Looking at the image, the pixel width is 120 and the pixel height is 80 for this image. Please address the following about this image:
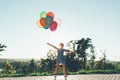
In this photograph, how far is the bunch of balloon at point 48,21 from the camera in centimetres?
1393

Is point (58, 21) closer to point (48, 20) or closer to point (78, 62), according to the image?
point (48, 20)

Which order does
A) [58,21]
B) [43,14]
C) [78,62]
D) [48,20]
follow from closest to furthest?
[48,20]
[43,14]
[58,21]
[78,62]

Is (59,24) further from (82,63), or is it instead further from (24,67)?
(24,67)

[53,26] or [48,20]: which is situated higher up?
[48,20]

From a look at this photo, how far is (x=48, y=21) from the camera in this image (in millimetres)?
13945

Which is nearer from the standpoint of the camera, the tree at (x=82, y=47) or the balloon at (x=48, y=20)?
the balloon at (x=48, y=20)

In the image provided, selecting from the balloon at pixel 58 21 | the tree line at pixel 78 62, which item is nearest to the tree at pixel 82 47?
the tree line at pixel 78 62

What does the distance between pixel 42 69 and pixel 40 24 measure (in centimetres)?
2926

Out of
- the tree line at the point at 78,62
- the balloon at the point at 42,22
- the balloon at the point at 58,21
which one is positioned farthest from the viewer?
the tree line at the point at 78,62

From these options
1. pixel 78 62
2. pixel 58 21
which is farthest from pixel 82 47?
pixel 58 21

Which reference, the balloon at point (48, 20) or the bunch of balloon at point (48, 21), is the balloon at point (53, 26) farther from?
the balloon at point (48, 20)

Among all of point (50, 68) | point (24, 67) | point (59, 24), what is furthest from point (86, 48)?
point (59, 24)

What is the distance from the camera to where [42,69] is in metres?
42.7

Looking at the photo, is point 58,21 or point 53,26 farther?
point 58,21
